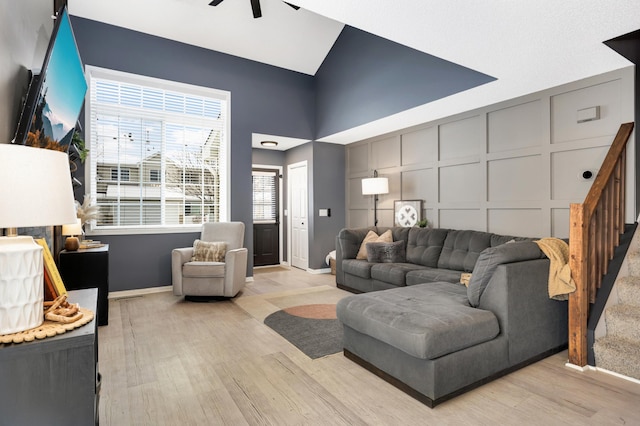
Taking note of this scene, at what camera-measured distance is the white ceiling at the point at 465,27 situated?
2324mm

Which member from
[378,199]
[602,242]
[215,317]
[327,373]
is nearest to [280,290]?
[215,317]

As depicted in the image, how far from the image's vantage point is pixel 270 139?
6.34 meters

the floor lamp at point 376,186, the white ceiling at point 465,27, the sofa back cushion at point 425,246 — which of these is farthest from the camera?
the floor lamp at point 376,186

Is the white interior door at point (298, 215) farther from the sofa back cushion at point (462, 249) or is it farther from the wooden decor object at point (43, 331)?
the wooden decor object at point (43, 331)

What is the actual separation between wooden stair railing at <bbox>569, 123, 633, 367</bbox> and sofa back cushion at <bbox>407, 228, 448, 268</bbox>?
5.74ft

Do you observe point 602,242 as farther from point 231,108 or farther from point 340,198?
point 231,108

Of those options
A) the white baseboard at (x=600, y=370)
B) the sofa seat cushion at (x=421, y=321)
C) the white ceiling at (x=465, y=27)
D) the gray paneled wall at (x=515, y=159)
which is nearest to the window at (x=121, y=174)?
the white ceiling at (x=465, y=27)

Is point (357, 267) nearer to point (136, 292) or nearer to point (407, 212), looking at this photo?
point (407, 212)

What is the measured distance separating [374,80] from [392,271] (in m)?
2.71

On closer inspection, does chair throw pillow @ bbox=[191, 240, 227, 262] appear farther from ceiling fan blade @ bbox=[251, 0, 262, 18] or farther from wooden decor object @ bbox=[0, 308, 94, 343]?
wooden decor object @ bbox=[0, 308, 94, 343]

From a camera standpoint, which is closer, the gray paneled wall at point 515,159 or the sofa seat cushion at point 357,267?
the gray paneled wall at point 515,159

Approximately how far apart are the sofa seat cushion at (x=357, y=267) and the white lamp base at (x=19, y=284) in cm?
378

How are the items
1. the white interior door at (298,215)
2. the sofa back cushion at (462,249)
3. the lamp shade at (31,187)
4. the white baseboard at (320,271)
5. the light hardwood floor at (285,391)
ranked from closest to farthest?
the lamp shade at (31,187) < the light hardwood floor at (285,391) < the sofa back cushion at (462,249) < the white baseboard at (320,271) < the white interior door at (298,215)

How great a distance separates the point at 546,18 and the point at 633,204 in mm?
1896
